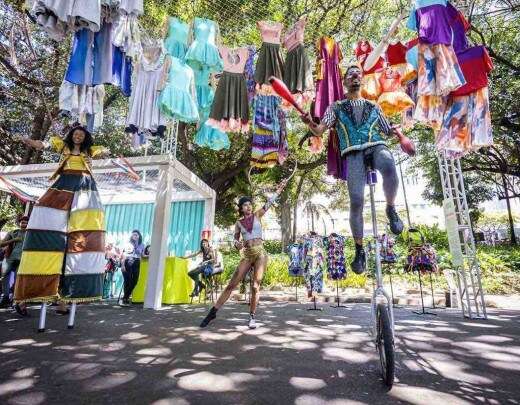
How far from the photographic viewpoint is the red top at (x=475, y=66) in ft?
15.5

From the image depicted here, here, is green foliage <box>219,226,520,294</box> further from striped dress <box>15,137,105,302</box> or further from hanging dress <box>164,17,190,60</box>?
striped dress <box>15,137,105,302</box>

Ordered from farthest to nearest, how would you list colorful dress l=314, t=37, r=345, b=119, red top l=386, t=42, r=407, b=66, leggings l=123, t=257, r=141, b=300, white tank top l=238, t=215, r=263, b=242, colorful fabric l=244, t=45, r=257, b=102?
leggings l=123, t=257, r=141, b=300
colorful fabric l=244, t=45, r=257, b=102
red top l=386, t=42, r=407, b=66
colorful dress l=314, t=37, r=345, b=119
white tank top l=238, t=215, r=263, b=242

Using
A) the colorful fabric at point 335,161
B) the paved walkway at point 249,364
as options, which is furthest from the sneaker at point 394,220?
the paved walkway at point 249,364

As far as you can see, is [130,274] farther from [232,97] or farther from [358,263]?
[358,263]

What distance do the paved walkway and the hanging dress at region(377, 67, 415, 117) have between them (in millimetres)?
2857

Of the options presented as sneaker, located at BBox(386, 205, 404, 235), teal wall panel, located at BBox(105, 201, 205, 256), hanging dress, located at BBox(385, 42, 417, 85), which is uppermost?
hanging dress, located at BBox(385, 42, 417, 85)

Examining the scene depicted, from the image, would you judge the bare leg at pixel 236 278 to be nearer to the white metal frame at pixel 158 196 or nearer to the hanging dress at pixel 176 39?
the white metal frame at pixel 158 196

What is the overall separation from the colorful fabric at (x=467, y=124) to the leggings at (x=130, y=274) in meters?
6.57

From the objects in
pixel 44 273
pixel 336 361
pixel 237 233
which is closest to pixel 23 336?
pixel 44 273

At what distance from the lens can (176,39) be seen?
665 centimetres

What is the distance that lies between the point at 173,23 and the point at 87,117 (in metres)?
2.79

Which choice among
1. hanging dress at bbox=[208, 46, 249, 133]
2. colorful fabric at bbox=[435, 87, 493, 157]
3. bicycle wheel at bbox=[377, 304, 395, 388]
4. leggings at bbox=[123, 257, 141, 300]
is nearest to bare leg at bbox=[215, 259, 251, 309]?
bicycle wheel at bbox=[377, 304, 395, 388]

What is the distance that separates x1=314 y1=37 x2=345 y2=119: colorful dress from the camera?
4975mm

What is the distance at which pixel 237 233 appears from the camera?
4914 millimetres
